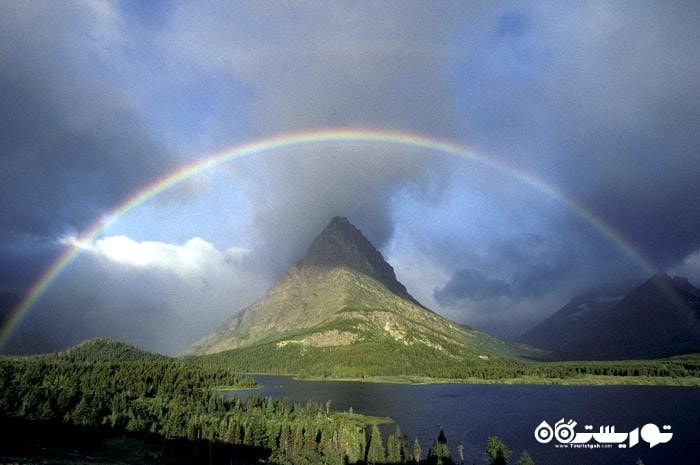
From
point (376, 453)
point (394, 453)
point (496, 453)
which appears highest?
point (496, 453)

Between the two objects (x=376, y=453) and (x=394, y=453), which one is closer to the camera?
(x=394, y=453)

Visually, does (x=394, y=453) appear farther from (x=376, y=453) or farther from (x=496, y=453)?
(x=496, y=453)

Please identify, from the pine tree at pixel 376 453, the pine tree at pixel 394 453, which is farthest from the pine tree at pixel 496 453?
the pine tree at pixel 376 453

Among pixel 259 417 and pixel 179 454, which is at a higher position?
pixel 259 417

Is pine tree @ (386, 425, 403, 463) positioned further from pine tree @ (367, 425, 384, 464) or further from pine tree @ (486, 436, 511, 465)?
pine tree @ (486, 436, 511, 465)

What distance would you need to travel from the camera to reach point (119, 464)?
97.9 m

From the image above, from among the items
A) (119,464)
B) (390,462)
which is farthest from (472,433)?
Answer: (119,464)

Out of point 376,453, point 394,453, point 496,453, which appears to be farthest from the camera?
point 376,453

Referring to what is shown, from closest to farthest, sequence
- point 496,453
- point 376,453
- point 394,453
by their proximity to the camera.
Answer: point 496,453, point 394,453, point 376,453

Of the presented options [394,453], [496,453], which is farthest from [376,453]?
[496,453]

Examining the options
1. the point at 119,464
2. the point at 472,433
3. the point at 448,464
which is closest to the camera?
the point at 119,464

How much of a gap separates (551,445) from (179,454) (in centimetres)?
11702

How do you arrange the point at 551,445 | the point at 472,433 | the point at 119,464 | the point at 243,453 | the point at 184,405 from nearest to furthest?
the point at 119,464 → the point at 243,453 → the point at 551,445 → the point at 472,433 → the point at 184,405

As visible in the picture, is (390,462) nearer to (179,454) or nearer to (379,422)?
(179,454)
